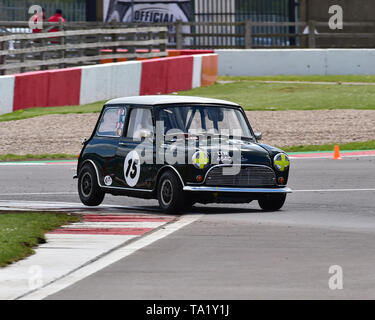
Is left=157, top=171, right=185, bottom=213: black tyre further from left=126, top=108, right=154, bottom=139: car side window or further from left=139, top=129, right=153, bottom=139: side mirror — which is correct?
left=126, top=108, right=154, bottom=139: car side window

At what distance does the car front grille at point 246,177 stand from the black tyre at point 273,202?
218mm

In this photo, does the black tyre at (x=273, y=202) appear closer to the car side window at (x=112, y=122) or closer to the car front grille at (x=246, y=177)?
the car front grille at (x=246, y=177)

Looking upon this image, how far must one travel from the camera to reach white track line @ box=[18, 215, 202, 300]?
8.24 m

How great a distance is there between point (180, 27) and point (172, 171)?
89.8ft

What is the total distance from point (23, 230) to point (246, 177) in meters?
3.05

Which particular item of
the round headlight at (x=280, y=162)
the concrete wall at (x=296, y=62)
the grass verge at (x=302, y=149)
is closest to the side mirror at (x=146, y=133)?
the round headlight at (x=280, y=162)

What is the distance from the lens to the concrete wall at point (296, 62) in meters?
36.3

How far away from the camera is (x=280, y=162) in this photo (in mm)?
13555

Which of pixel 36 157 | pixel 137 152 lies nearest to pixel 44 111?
pixel 36 157

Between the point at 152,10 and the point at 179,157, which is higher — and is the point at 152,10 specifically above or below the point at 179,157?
above

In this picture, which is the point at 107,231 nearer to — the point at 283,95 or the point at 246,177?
the point at 246,177

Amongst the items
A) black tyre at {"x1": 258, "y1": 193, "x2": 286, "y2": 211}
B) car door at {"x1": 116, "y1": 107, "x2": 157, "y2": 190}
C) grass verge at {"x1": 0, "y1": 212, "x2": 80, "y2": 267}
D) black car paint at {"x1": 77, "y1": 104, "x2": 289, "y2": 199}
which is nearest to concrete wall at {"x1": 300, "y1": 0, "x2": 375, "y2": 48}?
black car paint at {"x1": 77, "y1": 104, "x2": 289, "y2": 199}

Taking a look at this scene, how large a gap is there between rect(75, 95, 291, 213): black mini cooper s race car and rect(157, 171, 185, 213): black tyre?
1 cm

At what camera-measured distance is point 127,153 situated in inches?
552
